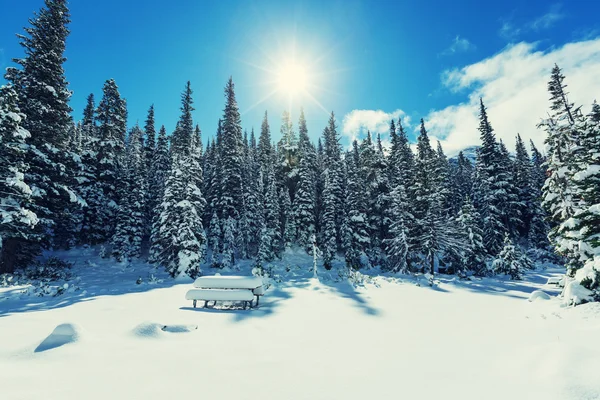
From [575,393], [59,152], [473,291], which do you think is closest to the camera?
[575,393]

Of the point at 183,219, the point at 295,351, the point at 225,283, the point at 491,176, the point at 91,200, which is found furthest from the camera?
the point at 491,176

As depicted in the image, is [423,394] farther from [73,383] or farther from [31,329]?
[31,329]

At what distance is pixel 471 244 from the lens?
28.2 meters

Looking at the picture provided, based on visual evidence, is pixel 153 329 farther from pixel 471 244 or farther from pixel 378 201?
pixel 378 201

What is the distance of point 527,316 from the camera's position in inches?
412

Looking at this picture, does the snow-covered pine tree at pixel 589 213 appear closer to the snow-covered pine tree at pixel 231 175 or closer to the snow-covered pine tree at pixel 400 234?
the snow-covered pine tree at pixel 400 234

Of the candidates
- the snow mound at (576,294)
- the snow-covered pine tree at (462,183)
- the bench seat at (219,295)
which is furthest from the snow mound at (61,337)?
the snow-covered pine tree at (462,183)

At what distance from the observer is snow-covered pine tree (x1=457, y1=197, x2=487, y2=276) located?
27.9 metres

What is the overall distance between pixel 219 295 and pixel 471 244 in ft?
83.2

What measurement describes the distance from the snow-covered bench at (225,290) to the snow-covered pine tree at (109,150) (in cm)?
2708

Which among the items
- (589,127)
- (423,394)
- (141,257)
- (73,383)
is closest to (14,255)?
(141,257)

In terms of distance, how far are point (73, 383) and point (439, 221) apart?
29703mm

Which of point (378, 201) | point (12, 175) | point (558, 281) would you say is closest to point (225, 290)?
point (12, 175)

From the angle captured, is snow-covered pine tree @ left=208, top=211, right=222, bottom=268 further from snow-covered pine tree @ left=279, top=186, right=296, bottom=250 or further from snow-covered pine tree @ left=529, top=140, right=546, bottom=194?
snow-covered pine tree @ left=529, top=140, right=546, bottom=194
